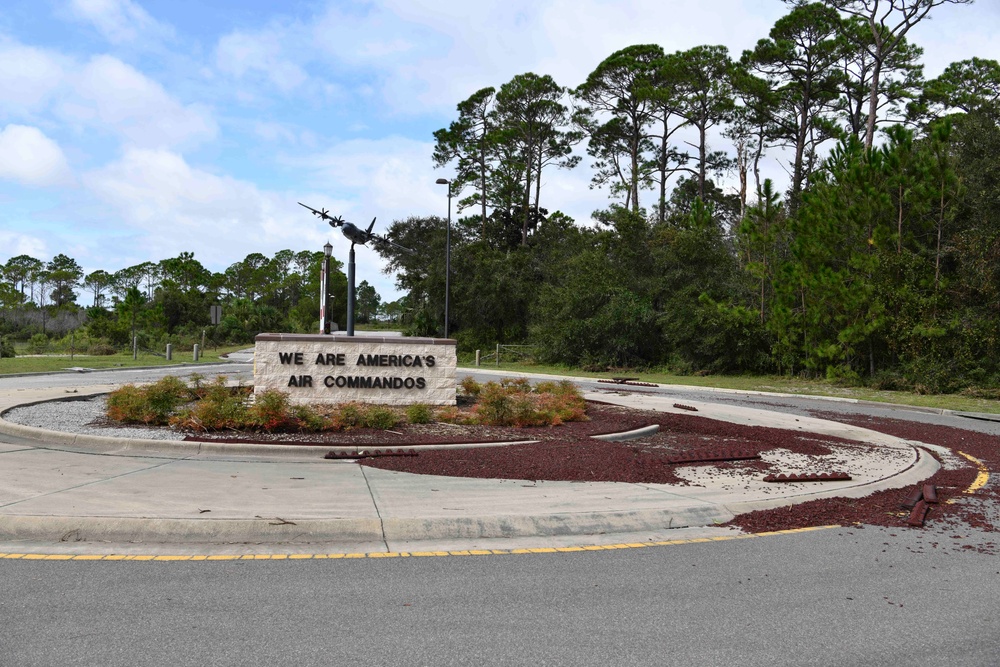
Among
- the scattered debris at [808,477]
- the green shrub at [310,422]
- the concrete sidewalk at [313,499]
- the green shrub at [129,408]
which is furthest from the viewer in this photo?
the green shrub at [129,408]

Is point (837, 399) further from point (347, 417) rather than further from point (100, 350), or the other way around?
point (100, 350)

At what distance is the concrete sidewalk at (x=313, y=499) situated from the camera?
20.1 feet

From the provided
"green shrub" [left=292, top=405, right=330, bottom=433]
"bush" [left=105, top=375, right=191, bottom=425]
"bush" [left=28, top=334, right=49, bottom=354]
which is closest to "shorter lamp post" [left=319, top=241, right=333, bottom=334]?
"bush" [left=105, top=375, right=191, bottom=425]

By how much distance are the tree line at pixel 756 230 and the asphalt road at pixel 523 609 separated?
23.9 meters

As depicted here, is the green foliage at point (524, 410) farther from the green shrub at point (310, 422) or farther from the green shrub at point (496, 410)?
the green shrub at point (310, 422)

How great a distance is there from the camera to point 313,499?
7.30 meters

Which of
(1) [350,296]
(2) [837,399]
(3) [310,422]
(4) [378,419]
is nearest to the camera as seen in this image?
(3) [310,422]

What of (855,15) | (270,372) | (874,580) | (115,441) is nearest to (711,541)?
(874,580)

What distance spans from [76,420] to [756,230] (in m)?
28.5

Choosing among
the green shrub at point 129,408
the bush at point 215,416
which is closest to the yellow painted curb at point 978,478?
the bush at point 215,416

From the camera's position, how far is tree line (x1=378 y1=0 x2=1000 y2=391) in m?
27.1

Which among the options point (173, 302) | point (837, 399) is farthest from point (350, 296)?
point (173, 302)

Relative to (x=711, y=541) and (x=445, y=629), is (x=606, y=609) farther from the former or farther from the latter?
(x=711, y=541)

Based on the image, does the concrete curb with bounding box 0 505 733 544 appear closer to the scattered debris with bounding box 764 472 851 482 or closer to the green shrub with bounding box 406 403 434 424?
the scattered debris with bounding box 764 472 851 482
